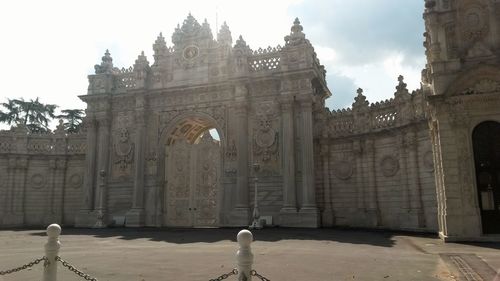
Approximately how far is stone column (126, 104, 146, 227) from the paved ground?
9.46 metres

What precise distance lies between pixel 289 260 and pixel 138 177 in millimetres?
16921

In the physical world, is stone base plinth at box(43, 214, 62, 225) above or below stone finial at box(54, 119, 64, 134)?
A: below

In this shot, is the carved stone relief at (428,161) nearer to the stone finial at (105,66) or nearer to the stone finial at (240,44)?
the stone finial at (240,44)

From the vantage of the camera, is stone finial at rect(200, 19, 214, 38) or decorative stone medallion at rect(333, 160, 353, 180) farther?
stone finial at rect(200, 19, 214, 38)

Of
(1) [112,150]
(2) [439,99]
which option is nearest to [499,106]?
(2) [439,99]

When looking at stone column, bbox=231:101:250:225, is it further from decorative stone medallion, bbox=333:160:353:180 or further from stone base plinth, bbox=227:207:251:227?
decorative stone medallion, bbox=333:160:353:180

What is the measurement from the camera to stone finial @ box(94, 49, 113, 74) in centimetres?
2789

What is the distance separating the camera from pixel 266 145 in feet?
75.8

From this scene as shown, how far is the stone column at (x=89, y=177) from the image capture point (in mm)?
25688

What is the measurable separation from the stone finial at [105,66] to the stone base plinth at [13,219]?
11.0 m

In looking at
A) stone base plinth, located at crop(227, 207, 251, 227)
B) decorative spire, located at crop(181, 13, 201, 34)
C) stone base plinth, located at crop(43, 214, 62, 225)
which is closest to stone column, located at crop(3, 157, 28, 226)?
stone base plinth, located at crop(43, 214, 62, 225)

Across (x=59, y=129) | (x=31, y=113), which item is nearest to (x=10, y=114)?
(x=31, y=113)

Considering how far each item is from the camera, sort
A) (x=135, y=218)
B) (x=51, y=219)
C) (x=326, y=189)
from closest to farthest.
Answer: (x=326, y=189) < (x=135, y=218) < (x=51, y=219)

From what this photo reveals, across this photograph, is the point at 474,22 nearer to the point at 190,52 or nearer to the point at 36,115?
the point at 190,52
